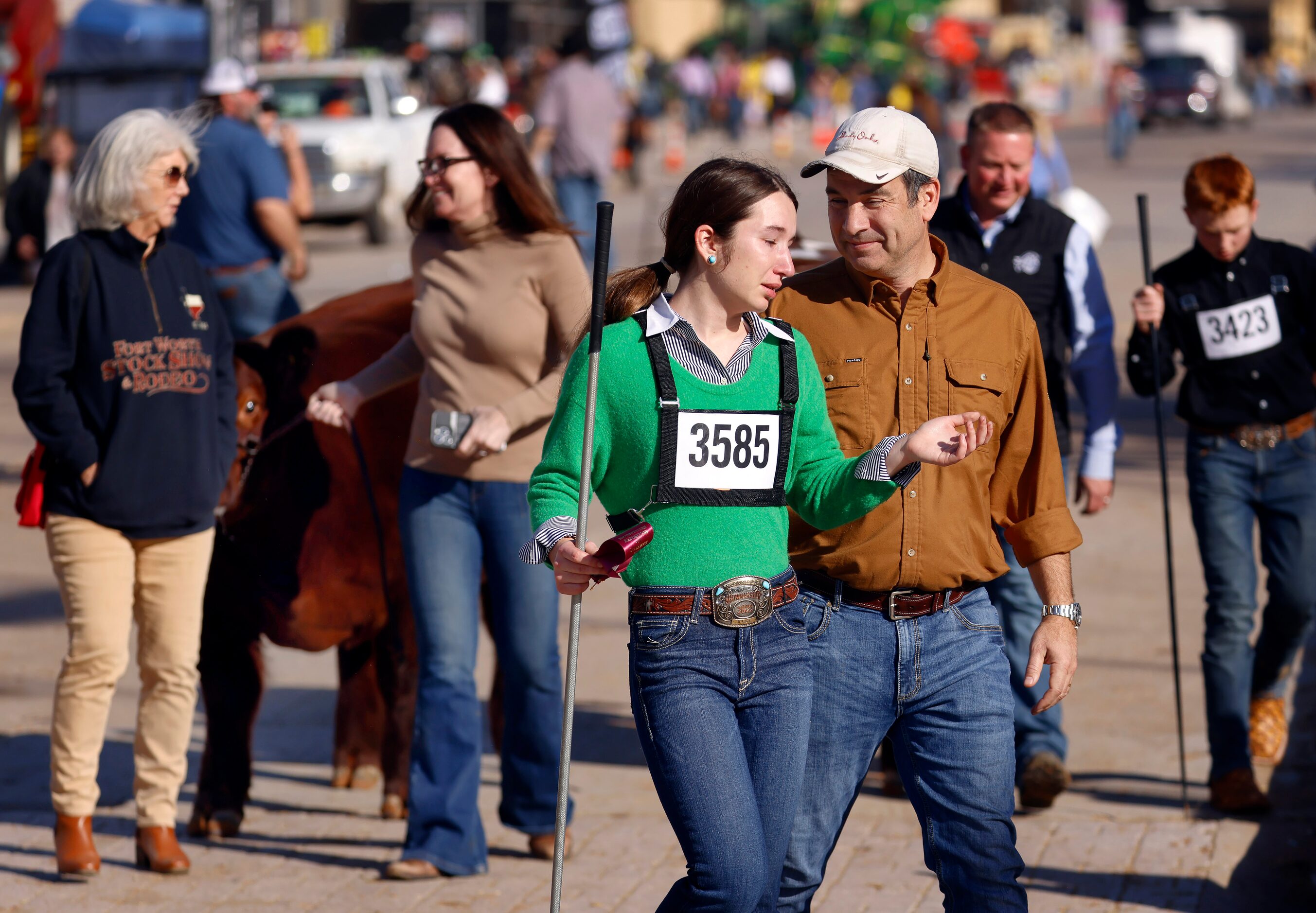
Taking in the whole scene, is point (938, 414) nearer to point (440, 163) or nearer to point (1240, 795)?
point (440, 163)

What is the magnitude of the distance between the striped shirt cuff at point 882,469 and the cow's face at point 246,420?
109 inches

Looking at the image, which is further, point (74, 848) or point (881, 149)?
point (74, 848)

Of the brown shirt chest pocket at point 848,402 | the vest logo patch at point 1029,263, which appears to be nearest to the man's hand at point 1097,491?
the vest logo patch at point 1029,263

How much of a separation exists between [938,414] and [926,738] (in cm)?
65

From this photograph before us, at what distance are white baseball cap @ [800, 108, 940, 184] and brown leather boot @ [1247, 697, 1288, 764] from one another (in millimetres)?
3357

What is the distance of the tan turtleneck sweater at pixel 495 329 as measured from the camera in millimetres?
4992

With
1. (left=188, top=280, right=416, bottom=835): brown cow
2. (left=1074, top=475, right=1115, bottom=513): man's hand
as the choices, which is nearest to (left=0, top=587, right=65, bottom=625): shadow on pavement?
(left=188, top=280, right=416, bottom=835): brown cow

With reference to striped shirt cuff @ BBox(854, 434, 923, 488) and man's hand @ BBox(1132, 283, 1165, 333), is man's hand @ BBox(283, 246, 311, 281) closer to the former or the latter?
man's hand @ BBox(1132, 283, 1165, 333)

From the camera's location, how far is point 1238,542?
5.72 meters

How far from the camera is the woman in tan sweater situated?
5.01m

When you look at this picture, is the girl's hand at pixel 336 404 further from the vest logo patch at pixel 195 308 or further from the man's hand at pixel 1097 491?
the man's hand at pixel 1097 491

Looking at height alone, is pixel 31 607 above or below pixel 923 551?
below

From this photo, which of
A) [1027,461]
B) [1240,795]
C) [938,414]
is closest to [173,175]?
[938,414]

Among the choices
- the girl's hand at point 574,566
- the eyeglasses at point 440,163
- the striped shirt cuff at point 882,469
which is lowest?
the girl's hand at point 574,566
